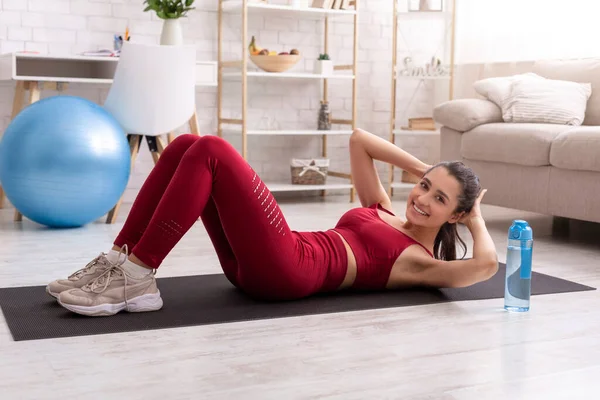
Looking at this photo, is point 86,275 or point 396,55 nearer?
point 86,275

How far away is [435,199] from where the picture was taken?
2.33 metres

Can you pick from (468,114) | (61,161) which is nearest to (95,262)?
(61,161)

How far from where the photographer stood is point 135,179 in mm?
4953

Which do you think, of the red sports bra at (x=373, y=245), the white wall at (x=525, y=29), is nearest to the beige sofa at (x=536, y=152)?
the white wall at (x=525, y=29)

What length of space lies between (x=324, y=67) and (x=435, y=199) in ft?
9.59

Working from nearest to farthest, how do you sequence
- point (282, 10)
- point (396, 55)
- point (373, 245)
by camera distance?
1. point (373, 245)
2. point (282, 10)
3. point (396, 55)

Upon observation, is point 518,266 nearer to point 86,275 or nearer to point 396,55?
point 86,275

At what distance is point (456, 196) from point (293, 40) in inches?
127

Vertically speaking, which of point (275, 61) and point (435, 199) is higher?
point (275, 61)

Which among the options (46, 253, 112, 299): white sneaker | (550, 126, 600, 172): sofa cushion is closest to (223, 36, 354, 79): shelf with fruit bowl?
(550, 126, 600, 172): sofa cushion

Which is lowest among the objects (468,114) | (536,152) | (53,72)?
(536,152)

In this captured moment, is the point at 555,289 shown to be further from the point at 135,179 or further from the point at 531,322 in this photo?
the point at 135,179

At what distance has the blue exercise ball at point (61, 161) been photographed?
142 inches

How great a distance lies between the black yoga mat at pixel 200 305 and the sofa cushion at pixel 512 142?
1.06 metres
